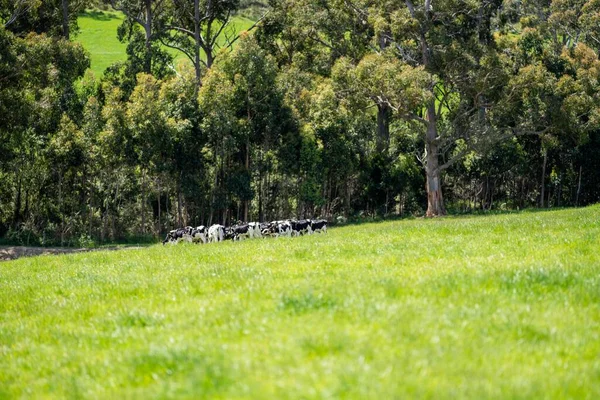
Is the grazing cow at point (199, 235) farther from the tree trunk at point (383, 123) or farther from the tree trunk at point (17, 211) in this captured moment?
the tree trunk at point (383, 123)

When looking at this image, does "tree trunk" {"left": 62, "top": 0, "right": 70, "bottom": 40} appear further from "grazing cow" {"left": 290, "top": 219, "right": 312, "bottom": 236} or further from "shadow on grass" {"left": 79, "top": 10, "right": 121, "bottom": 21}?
"shadow on grass" {"left": 79, "top": 10, "right": 121, "bottom": 21}

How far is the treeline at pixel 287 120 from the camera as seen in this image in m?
39.7

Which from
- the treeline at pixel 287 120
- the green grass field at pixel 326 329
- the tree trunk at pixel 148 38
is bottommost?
the green grass field at pixel 326 329

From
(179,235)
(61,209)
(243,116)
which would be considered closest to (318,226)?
(179,235)

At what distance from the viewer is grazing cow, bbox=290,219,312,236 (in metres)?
30.0

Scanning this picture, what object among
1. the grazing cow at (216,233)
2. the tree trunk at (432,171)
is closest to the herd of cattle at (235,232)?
the grazing cow at (216,233)

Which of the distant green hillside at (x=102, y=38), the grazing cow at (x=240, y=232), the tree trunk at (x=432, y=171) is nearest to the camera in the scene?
the grazing cow at (x=240, y=232)

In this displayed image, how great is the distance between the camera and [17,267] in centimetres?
1991

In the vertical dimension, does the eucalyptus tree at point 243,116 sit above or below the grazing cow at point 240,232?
above

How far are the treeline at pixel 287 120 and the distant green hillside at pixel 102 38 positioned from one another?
34.1m

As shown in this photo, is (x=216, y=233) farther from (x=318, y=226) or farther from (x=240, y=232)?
(x=318, y=226)

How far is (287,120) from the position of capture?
4425 centimetres

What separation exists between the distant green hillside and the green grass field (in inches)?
2941

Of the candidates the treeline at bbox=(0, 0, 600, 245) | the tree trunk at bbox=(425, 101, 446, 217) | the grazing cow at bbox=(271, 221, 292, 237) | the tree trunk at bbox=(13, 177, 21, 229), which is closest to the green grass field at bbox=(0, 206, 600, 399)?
the grazing cow at bbox=(271, 221, 292, 237)
